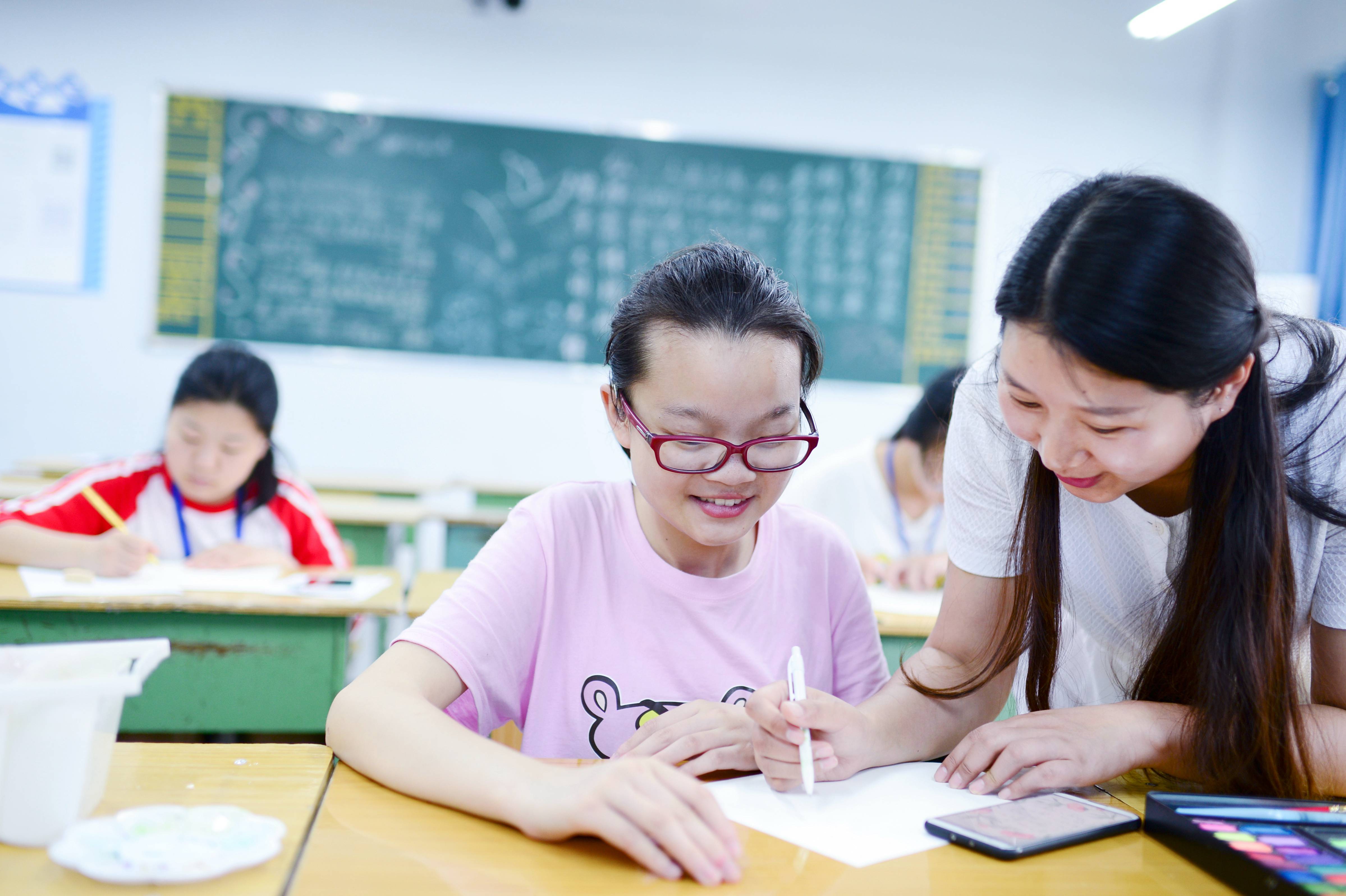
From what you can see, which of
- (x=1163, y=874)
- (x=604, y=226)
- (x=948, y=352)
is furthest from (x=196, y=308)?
(x=1163, y=874)

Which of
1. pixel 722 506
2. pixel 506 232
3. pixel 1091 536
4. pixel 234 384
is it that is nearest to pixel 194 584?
pixel 234 384

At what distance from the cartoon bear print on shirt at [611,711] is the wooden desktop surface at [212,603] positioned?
0.82m

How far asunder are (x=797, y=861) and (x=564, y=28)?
3903 millimetres

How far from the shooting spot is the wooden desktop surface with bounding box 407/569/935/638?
1843 mm

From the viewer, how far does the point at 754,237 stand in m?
4.17

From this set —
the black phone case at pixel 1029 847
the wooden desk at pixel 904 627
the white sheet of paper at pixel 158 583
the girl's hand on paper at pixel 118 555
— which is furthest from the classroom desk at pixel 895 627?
the black phone case at pixel 1029 847

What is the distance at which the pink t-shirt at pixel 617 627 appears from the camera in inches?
42.8

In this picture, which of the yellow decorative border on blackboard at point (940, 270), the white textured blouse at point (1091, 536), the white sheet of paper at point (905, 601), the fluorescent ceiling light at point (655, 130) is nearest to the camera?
A: the white textured blouse at point (1091, 536)

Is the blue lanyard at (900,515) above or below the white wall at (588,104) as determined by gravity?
below

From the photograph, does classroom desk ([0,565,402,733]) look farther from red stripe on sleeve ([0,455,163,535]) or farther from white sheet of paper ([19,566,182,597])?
red stripe on sleeve ([0,455,163,535])

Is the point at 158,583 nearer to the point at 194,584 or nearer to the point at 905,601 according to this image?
the point at 194,584

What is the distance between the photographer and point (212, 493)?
2.36 m

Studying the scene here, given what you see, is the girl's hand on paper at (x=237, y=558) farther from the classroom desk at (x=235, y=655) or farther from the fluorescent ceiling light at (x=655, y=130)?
the fluorescent ceiling light at (x=655, y=130)

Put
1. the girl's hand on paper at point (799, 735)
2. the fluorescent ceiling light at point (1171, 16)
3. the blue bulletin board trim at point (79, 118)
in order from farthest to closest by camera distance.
A: the blue bulletin board trim at point (79, 118)
the fluorescent ceiling light at point (1171, 16)
the girl's hand on paper at point (799, 735)
